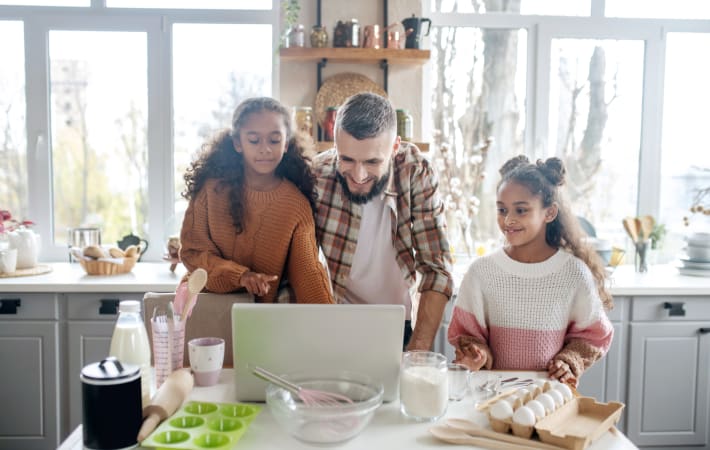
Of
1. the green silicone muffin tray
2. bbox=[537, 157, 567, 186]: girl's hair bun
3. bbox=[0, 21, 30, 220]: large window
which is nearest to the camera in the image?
the green silicone muffin tray

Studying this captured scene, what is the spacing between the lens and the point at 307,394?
1.11 m

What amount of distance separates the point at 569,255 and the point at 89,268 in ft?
6.45

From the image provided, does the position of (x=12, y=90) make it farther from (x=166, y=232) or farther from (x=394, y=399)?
(x=394, y=399)

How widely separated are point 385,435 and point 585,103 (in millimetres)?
2694

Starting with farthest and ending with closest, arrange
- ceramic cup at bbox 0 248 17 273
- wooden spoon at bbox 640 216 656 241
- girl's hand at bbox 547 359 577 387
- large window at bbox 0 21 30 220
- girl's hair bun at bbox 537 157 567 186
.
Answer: large window at bbox 0 21 30 220 < wooden spoon at bbox 640 216 656 241 < ceramic cup at bbox 0 248 17 273 < girl's hair bun at bbox 537 157 567 186 < girl's hand at bbox 547 359 577 387

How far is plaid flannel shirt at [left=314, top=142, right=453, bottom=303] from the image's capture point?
5.63 ft

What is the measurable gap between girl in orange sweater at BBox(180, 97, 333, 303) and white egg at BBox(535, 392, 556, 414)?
620 millimetres

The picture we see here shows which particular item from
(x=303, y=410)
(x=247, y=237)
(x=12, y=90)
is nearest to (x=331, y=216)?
(x=247, y=237)

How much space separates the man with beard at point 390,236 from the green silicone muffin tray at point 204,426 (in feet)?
1.93

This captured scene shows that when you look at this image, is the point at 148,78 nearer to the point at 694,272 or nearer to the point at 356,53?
the point at 356,53

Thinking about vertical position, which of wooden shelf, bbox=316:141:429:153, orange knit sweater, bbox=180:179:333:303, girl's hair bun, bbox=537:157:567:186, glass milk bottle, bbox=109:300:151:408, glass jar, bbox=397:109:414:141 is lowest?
glass milk bottle, bbox=109:300:151:408

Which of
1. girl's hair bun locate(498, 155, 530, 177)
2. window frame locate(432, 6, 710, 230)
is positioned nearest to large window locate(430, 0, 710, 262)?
window frame locate(432, 6, 710, 230)

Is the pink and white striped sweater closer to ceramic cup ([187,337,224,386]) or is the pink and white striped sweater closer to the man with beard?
the man with beard

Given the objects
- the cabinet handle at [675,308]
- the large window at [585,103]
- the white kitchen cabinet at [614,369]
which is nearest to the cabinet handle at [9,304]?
the large window at [585,103]
